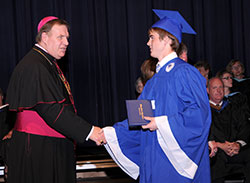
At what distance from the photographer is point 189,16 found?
27.3 feet

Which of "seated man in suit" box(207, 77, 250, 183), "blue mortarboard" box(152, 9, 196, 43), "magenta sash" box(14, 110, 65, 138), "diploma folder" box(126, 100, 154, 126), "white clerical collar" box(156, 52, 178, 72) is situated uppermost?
"blue mortarboard" box(152, 9, 196, 43)

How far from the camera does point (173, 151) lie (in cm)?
281

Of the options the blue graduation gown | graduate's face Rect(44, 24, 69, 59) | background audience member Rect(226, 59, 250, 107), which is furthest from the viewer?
background audience member Rect(226, 59, 250, 107)

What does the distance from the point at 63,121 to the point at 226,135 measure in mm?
2766

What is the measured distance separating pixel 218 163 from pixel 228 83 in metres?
1.48

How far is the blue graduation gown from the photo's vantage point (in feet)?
9.08

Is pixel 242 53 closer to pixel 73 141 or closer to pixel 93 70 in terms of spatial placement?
pixel 93 70

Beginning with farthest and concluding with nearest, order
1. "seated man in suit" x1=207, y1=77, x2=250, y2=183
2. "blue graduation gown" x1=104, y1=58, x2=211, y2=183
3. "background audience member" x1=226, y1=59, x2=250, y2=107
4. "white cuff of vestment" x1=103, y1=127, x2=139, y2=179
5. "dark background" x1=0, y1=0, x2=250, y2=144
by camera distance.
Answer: "dark background" x1=0, y1=0, x2=250, y2=144, "background audience member" x1=226, y1=59, x2=250, y2=107, "seated man in suit" x1=207, y1=77, x2=250, y2=183, "white cuff of vestment" x1=103, y1=127, x2=139, y2=179, "blue graduation gown" x1=104, y1=58, x2=211, y2=183

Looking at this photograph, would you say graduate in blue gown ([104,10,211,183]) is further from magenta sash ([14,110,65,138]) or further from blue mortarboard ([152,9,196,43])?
magenta sash ([14,110,65,138])

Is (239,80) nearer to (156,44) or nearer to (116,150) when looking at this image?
(156,44)

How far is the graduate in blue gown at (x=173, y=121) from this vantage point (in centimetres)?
277

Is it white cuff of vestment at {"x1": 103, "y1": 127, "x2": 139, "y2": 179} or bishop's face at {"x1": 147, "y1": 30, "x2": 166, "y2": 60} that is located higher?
bishop's face at {"x1": 147, "y1": 30, "x2": 166, "y2": 60}

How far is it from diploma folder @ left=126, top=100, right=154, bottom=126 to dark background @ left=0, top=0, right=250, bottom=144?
16.6 feet

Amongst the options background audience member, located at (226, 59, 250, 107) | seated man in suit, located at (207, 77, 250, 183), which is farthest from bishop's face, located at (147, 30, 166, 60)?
background audience member, located at (226, 59, 250, 107)
